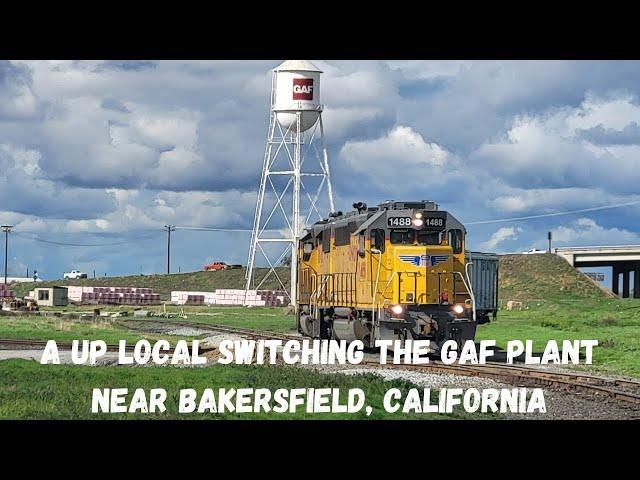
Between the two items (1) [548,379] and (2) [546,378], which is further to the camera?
(2) [546,378]

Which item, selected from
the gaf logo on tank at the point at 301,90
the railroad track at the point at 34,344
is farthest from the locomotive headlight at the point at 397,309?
the gaf logo on tank at the point at 301,90

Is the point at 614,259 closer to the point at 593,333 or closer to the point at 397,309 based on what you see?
the point at 593,333

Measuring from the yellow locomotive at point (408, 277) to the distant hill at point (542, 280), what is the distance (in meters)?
54.6

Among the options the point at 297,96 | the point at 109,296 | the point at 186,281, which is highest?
the point at 297,96

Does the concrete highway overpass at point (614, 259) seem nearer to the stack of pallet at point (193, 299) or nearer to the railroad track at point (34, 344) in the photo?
the stack of pallet at point (193, 299)

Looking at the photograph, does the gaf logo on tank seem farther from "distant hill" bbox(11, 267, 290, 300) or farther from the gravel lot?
"distant hill" bbox(11, 267, 290, 300)

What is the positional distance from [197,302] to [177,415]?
62910mm

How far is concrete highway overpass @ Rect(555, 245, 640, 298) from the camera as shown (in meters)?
86.9

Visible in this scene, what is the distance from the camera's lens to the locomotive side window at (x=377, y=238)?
77.5 ft

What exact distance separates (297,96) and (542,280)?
3717cm

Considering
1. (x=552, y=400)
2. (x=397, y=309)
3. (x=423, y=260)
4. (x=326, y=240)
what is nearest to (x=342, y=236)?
(x=326, y=240)

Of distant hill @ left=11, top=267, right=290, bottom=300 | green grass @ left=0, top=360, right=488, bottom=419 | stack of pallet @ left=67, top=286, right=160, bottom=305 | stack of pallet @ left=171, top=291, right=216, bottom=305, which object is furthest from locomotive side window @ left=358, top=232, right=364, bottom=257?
distant hill @ left=11, top=267, right=290, bottom=300

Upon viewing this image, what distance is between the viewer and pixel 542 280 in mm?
85500
